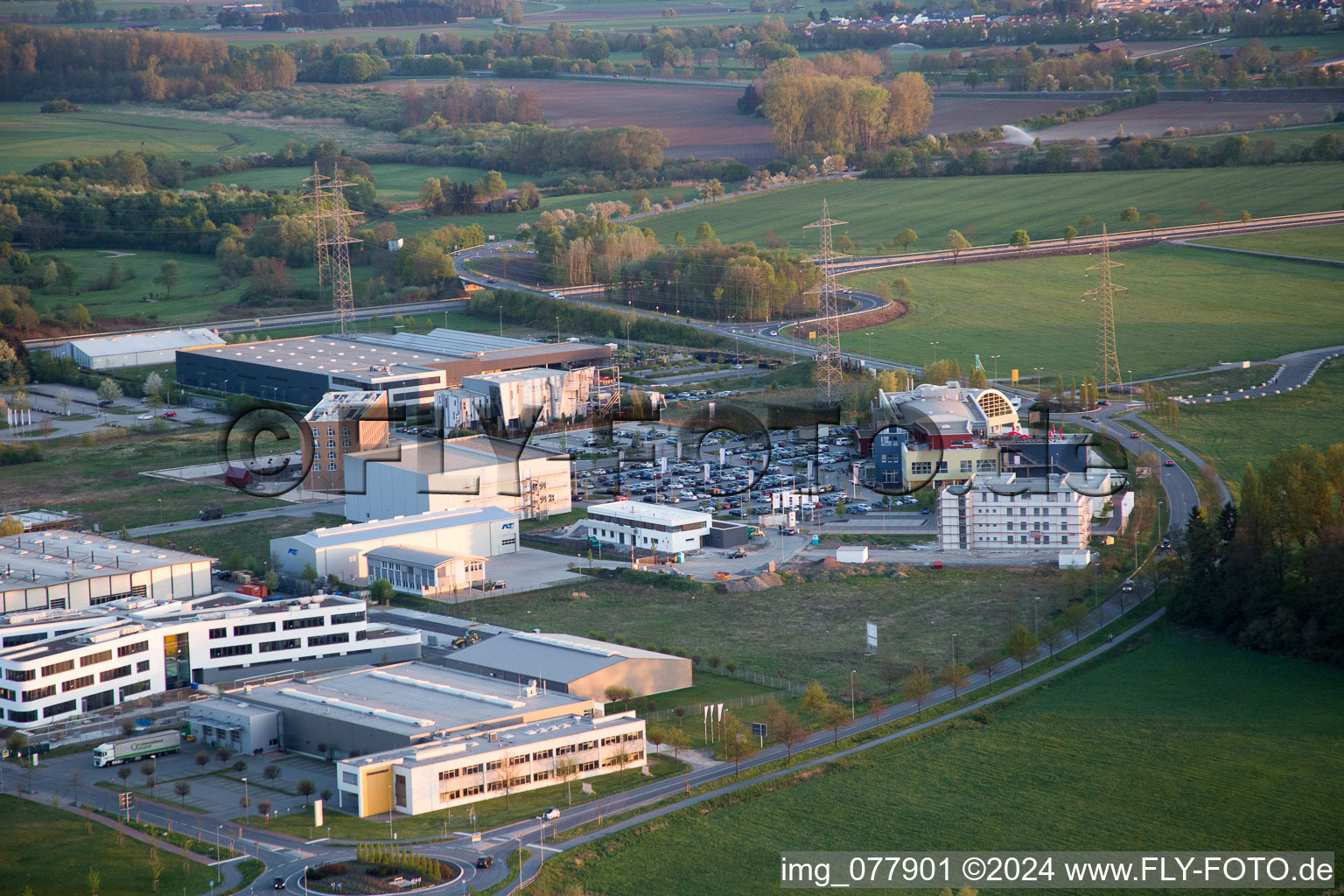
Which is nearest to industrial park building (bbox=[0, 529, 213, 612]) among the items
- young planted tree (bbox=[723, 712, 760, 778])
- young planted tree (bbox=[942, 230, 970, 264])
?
young planted tree (bbox=[723, 712, 760, 778])

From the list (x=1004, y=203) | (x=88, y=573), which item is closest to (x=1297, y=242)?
(x=1004, y=203)

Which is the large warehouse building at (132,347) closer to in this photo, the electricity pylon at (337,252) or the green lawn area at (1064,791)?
the electricity pylon at (337,252)

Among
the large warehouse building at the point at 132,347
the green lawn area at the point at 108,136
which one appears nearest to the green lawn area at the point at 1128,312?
the large warehouse building at the point at 132,347

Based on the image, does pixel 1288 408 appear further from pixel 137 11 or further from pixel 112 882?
pixel 137 11

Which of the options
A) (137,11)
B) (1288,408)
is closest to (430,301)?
(1288,408)

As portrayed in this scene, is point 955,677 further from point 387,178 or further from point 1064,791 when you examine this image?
point 387,178

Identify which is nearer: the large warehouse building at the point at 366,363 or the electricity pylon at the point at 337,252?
the large warehouse building at the point at 366,363
